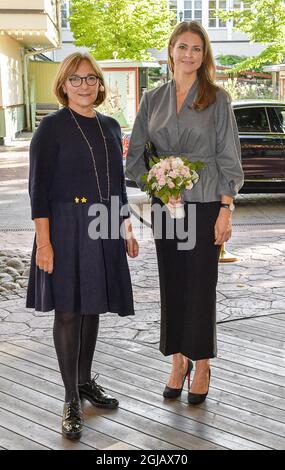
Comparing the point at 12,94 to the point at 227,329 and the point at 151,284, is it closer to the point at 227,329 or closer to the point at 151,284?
the point at 151,284

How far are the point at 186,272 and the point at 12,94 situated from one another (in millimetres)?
21974

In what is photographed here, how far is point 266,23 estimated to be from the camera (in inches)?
963

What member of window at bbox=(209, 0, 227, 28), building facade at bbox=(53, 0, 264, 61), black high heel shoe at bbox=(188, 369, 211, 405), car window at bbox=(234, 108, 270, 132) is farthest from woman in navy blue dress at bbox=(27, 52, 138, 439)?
window at bbox=(209, 0, 227, 28)

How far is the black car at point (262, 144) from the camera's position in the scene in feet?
36.8

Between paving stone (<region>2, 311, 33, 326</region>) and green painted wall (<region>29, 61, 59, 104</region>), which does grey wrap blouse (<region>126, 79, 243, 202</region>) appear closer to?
paving stone (<region>2, 311, 33, 326</region>)

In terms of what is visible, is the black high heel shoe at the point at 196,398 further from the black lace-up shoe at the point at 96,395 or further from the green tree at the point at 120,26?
the green tree at the point at 120,26

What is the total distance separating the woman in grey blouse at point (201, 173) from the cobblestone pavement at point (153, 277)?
1.10 metres

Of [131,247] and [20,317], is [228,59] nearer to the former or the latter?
[20,317]

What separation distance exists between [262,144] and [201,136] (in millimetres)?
7806

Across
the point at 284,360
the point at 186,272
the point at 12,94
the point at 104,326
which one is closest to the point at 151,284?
the point at 104,326


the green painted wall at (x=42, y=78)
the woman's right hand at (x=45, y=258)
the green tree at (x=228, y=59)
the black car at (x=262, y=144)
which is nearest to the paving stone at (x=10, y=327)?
the woman's right hand at (x=45, y=258)

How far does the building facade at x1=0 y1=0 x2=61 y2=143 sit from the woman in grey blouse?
18.6m

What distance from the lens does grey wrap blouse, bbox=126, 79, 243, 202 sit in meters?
3.65
